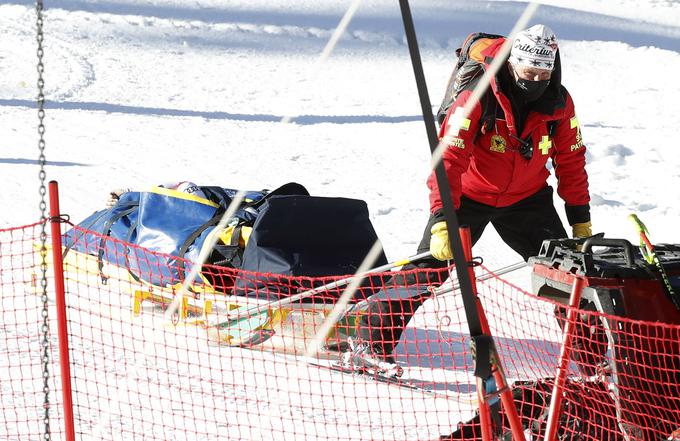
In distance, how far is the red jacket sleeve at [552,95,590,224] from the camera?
206 inches

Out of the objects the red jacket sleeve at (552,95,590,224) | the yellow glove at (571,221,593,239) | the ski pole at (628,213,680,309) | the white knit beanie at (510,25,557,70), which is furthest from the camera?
the yellow glove at (571,221,593,239)

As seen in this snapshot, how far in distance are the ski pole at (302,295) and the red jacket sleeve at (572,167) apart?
86cm

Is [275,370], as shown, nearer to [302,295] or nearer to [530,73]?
[302,295]

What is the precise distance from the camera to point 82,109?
1106 cm

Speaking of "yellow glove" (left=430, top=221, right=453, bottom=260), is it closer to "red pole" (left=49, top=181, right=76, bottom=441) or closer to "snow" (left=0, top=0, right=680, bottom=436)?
"snow" (left=0, top=0, right=680, bottom=436)

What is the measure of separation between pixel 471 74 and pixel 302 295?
1.31 metres

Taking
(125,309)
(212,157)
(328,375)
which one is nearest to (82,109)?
(212,157)

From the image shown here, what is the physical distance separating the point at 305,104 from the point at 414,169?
272 centimetres

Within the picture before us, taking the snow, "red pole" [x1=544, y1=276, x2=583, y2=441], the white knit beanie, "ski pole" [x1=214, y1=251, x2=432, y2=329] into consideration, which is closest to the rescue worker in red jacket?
the white knit beanie

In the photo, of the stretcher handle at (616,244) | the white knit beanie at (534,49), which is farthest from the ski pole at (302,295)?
the stretcher handle at (616,244)

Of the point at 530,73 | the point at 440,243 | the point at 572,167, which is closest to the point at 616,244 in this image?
the point at 440,243

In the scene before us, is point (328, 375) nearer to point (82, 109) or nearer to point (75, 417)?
point (75, 417)

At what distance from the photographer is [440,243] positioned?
480cm

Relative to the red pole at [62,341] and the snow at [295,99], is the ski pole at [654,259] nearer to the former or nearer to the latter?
the snow at [295,99]
